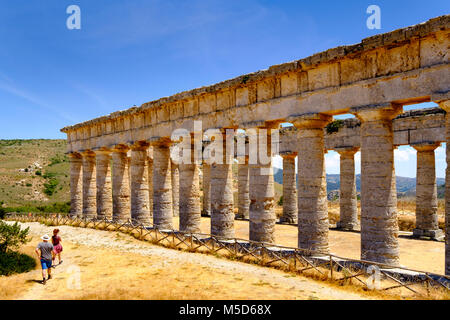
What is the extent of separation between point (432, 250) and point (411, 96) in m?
10.2

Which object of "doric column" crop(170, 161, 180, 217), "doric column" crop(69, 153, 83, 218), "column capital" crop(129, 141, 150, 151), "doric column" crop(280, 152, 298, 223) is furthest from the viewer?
"doric column" crop(170, 161, 180, 217)

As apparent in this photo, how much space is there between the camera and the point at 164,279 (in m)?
11.7

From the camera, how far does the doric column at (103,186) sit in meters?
25.5

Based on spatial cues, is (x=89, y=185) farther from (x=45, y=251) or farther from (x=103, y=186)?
(x=45, y=251)

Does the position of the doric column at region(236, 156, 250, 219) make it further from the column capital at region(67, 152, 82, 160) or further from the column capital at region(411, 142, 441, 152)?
the column capital at region(67, 152, 82, 160)

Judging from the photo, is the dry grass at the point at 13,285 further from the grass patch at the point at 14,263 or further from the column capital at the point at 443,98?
the column capital at the point at 443,98

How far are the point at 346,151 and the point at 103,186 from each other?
17.1m

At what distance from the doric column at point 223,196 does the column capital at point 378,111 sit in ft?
22.1

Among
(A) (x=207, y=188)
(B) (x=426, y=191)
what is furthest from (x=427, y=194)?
(A) (x=207, y=188)

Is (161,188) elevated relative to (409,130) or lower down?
lower down

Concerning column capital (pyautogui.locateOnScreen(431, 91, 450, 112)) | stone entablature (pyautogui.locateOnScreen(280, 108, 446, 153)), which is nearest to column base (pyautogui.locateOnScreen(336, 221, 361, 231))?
stone entablature (pyautogui.locateOnScreen(280, 108, 446, 153))

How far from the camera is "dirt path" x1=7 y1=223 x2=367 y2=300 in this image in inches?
392
